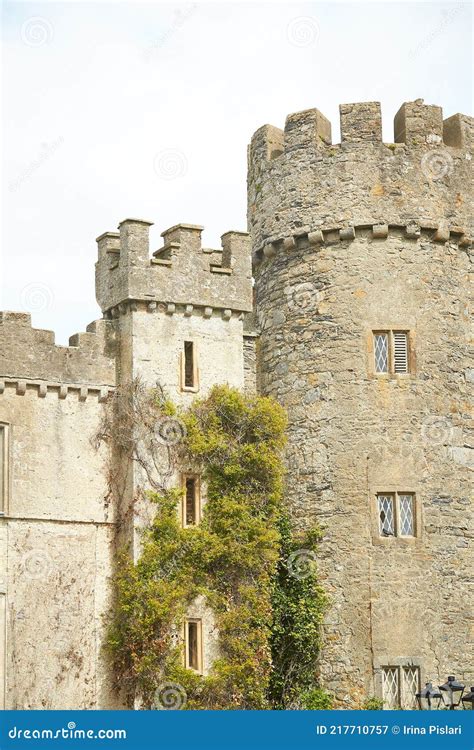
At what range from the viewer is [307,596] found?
25.4 m

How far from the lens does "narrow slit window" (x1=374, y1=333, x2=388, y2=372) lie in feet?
85.7

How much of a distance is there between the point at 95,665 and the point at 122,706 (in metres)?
0.77

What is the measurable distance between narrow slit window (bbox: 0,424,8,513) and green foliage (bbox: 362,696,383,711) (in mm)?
6703

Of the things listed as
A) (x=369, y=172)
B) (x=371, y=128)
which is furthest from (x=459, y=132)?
(x=369, y=172)

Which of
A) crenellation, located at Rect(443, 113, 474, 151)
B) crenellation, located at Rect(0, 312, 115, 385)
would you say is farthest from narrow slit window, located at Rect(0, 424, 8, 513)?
crenellation, located at Rect(443, 113, 474, 151)

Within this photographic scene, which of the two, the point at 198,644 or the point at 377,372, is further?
the point at 377,372

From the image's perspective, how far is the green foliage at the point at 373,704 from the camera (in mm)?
24469

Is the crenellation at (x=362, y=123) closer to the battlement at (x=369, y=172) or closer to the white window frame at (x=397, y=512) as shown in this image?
the battlement at (x=369, y=172)

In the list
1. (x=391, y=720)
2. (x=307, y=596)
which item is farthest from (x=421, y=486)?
(x=391, y=720)

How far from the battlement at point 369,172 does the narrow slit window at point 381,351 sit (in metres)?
2.03

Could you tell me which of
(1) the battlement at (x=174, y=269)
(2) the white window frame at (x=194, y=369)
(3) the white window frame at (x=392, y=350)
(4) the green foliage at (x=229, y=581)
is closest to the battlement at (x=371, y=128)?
(1) the battlement at (x=174, y=269)

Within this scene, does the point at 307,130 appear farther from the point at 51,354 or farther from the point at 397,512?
the point at 397,512

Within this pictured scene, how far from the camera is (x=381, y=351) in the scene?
2617 centimetres

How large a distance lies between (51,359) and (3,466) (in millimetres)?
1944
